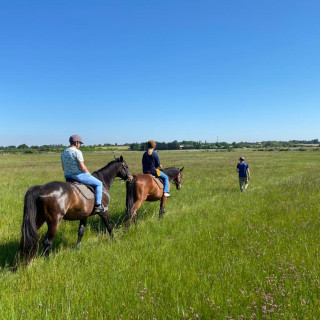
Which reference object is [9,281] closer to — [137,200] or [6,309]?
[6,309]

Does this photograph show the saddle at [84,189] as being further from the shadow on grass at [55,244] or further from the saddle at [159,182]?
the saddle at [159,182]

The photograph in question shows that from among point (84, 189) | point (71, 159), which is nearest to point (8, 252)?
point (84, 189)

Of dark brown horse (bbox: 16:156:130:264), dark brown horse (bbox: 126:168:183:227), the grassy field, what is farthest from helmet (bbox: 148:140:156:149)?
dark brown horse (bbox: 16:156:130:264)

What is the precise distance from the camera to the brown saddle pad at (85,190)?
239 inches

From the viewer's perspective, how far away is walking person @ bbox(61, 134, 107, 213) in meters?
6.05

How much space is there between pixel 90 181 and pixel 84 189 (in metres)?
0.32

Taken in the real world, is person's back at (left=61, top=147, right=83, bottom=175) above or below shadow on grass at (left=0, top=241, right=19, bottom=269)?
above

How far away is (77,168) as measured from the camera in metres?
6.29

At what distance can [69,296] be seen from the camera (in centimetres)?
342

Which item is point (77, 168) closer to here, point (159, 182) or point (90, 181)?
point (90, 181)

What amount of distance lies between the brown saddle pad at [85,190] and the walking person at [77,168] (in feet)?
0.39

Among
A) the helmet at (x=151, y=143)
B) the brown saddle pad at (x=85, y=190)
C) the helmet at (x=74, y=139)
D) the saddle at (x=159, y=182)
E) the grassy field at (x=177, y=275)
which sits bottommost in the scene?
the grassy field at (x=177, y=275)

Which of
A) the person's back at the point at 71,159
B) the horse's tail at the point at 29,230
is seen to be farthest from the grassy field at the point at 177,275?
the person's back at the point at 71,159

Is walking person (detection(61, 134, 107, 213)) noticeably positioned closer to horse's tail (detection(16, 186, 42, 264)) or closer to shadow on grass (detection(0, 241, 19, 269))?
horse's tail (detection(16, 186, 42, 264))
